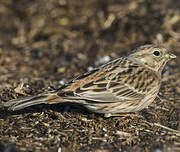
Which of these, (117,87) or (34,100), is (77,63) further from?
(34,100)

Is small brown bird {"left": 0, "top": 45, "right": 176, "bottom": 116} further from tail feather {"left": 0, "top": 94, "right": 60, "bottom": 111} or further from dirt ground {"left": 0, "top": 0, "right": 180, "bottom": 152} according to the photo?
dirt ground {"left": 0, "top": 0, "right": 180, "bottom": 152}

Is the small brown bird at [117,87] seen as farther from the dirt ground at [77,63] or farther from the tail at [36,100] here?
the dirt ground at [77,63]

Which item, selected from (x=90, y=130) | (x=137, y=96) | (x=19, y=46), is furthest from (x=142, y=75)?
(x=19, y=46)

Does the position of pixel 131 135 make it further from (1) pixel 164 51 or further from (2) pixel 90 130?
(1) pixel 164 51

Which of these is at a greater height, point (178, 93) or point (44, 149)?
point (178, 93)

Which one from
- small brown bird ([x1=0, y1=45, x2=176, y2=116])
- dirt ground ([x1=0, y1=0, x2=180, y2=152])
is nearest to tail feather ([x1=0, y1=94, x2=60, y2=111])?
small brown bird ([x1=0, y1=45, x2=176, y2=116])

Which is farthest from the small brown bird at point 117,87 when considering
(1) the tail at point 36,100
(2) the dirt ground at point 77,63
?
(2) the dirt ground at point 77,63

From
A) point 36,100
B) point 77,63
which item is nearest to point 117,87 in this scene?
point 36,100
